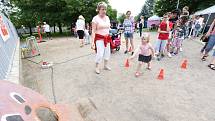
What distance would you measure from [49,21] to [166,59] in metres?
24.0

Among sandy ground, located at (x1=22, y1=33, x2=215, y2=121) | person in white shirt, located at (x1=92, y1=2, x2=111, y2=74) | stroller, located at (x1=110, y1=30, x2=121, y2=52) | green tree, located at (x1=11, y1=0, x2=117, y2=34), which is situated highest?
green tree, located at (x1=11, y1=0, x2=117, y2=34)

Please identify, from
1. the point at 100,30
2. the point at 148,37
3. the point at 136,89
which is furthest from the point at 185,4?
the point at 136,89

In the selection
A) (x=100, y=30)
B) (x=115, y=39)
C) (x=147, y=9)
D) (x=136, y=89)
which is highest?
(x=147, y=9)

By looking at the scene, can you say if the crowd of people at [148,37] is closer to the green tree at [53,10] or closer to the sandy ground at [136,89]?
the sandy ground at [136,89]

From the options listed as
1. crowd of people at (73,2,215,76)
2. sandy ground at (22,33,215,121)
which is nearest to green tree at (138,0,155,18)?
crowd of people at (73,2,215,76)

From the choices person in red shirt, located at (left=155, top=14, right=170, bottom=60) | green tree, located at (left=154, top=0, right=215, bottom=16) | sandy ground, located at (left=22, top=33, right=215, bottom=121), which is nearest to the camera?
sandy ground, located at (left=22, top=33, right=215, bottom=121)

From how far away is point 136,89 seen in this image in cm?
474

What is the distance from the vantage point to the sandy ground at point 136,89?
12.0 ft

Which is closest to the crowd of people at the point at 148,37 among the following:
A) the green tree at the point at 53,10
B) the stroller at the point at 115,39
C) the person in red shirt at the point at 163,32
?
the person in red shirt at the point at 163,32

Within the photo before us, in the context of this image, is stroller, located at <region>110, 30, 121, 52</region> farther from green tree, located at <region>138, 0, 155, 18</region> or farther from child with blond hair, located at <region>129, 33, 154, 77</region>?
green tree, located at <region>138, 0, 155, 18</region>

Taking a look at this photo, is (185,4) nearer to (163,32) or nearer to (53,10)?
(53,10)

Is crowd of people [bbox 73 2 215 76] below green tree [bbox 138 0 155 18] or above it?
below

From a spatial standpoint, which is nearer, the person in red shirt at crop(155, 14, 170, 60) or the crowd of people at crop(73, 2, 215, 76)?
the crowd of people at crop(73, 2, 215, 76)

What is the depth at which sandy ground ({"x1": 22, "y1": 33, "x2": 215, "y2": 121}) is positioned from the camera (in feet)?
12.0
